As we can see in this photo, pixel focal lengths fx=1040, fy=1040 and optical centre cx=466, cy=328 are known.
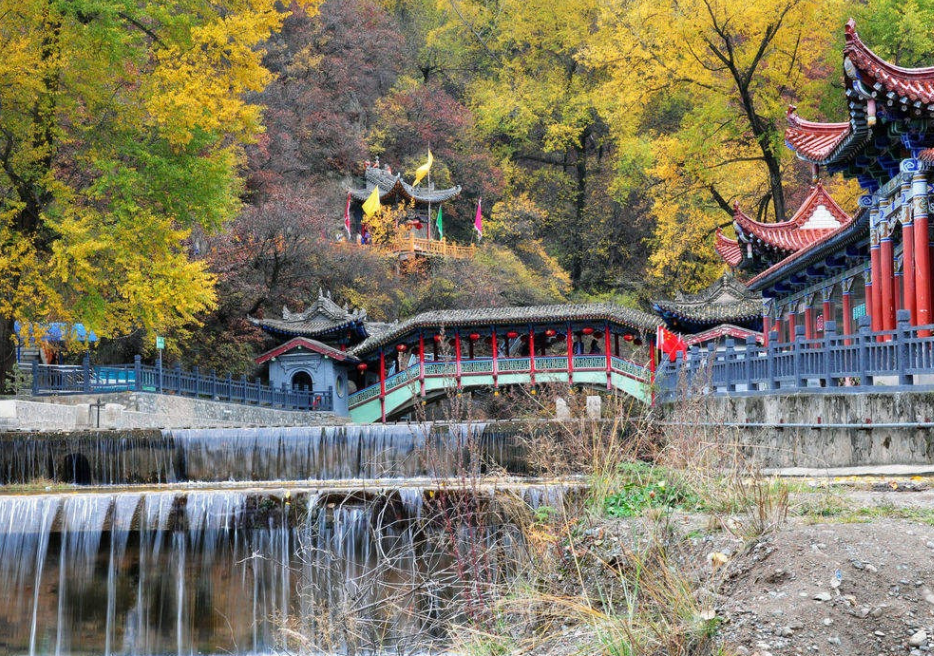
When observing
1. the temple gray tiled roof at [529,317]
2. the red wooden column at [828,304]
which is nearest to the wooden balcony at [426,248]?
the temple gray tiled roof at [529,317]

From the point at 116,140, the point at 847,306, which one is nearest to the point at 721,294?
the point at 847,306

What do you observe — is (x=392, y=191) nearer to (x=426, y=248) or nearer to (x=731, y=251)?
(x=426, y=248)

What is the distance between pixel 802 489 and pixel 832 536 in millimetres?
2764

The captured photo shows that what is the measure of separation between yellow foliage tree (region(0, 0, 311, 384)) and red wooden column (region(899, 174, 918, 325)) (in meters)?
12.4

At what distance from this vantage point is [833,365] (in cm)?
1530

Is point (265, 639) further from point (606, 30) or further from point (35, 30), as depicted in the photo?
point (606, 30)

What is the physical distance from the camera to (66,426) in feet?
80.0

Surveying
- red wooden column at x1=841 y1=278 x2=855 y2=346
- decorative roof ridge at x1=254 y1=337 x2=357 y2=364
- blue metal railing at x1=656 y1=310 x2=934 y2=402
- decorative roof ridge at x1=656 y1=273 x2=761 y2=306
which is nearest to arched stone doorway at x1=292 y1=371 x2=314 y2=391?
decorative roof ridge at x1=254 y1=337 x2=357 y2=364

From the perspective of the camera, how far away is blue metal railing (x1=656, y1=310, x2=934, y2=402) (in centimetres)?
1351

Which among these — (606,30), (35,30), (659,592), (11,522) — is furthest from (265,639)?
(606,30)

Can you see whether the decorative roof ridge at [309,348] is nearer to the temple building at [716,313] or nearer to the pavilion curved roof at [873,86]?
the temple building at [716,313]

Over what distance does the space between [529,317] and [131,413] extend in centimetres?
1404

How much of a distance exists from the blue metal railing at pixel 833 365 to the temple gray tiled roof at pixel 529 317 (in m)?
14.3

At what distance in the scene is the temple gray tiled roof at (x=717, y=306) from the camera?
3306 cm
